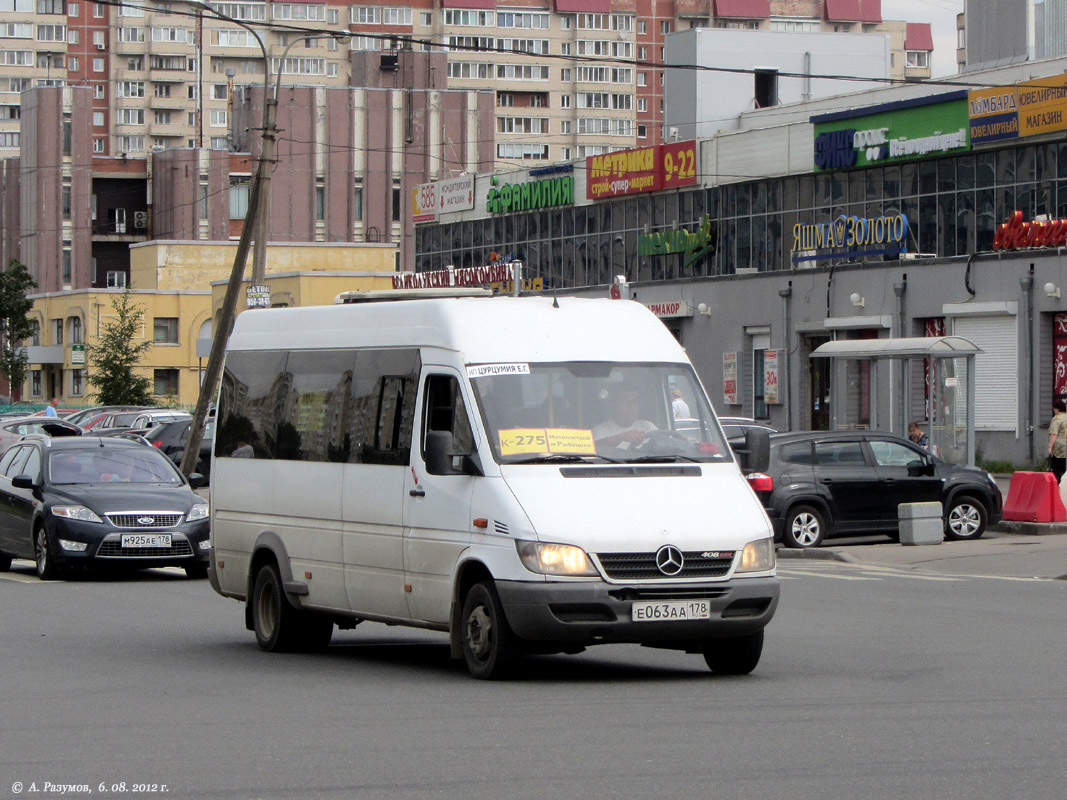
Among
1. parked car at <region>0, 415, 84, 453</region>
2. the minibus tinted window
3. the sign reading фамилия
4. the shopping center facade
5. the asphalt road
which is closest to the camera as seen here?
the asphalt road

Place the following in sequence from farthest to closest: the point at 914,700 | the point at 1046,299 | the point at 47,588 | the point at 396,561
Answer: the point at 1046,299 → the point at 47,588 → the point at 396,561 → the point at 914,700

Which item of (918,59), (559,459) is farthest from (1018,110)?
(918,59)

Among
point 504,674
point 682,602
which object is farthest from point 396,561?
point 682,602

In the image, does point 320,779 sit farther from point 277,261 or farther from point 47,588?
point 277,261

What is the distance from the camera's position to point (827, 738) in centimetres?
845

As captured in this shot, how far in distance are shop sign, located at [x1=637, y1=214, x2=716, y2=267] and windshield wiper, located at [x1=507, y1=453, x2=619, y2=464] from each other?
4044 cm

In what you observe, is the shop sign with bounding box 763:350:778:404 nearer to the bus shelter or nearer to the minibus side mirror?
the bus shelter

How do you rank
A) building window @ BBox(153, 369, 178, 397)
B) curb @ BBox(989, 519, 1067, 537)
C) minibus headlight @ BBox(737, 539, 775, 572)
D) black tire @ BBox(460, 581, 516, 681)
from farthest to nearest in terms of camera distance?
1. building window @ BBox(153, 369, 178, 397)
2. curb @ BBox(989, 519, 1067, 537)
3. minibus headlight @ BBox(737, 539, 775, 572)
4. black tire @ BBox(460, 581, 516, 681)

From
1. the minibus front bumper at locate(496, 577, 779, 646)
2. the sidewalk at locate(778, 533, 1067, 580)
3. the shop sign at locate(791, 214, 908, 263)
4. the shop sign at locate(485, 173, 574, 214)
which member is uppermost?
the shop sign at locate(485, 173, 574, 214)

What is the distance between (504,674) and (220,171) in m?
101

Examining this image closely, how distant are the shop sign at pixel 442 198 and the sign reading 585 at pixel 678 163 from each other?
13.3 meters

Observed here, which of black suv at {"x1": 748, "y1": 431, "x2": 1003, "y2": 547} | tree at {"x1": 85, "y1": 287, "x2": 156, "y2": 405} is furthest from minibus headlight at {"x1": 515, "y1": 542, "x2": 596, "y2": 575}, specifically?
tree at {"x1": 85, "y1": 287, "x2": 156, "y2": 405}

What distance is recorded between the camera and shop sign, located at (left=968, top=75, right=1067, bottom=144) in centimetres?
3809

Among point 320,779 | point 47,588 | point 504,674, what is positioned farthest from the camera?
point 47,588
